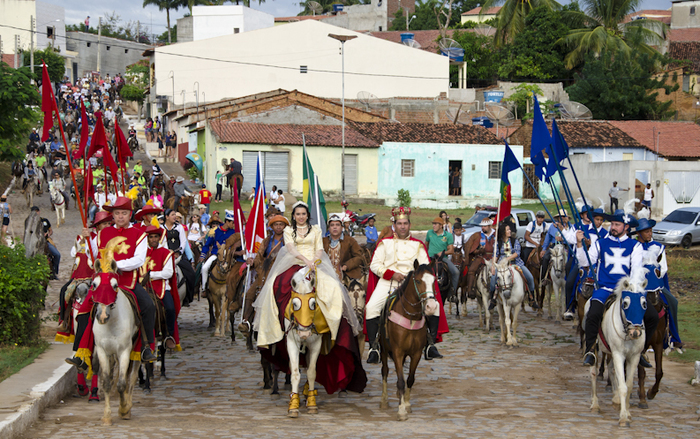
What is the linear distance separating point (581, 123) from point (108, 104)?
110 ft

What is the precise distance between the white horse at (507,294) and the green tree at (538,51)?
49.4 metres

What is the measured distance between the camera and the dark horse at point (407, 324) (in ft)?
26.5

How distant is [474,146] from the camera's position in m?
43.2

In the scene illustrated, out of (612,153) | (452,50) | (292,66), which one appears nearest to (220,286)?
(612,153)

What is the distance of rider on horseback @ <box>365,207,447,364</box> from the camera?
343 inches

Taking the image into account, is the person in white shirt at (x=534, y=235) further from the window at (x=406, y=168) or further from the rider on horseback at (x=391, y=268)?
the window at (x=406, y=168)

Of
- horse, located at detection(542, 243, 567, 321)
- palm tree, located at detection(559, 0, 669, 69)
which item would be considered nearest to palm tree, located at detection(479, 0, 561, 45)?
palm tree, located at detection(559, 0, 669, 69)

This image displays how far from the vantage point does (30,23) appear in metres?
→ 73.3

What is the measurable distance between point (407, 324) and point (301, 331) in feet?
3.91

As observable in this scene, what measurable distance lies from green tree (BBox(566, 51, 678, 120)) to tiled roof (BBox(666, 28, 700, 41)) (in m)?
17.2

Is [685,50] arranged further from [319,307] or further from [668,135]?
[319,307]

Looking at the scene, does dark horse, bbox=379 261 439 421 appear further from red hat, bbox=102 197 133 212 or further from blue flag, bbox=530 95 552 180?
blue flag, bbox=530 95 552 180

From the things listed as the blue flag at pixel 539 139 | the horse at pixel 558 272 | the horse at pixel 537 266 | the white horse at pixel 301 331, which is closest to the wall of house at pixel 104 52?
the horse at pixel 537 266

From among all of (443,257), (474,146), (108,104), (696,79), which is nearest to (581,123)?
(474,146)
